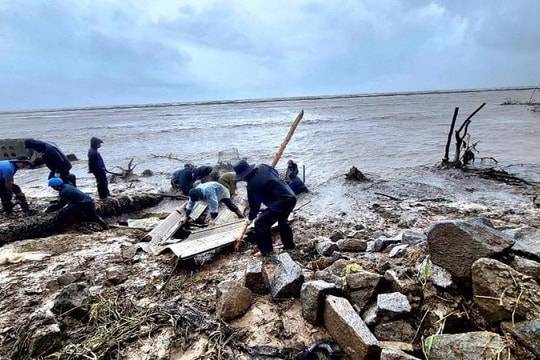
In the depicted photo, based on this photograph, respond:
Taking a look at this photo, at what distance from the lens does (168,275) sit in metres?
4.62

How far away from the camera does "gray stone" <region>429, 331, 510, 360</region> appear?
2210 mm

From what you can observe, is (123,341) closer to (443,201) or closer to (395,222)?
(395,222)

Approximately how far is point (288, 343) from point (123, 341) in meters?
1.62

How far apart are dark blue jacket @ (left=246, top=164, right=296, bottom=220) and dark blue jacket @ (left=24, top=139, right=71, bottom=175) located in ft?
19.3

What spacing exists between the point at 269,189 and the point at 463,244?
2720mm

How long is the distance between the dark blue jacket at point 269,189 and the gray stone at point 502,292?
2741mm

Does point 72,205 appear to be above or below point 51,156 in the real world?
below

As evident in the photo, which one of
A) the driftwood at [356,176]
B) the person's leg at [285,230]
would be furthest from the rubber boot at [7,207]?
the driftwood at [356,176]

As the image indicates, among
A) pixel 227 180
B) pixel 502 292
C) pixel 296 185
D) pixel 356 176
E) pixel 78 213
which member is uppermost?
pixel 502 292

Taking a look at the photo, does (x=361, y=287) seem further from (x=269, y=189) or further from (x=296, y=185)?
(x=296, y=185)

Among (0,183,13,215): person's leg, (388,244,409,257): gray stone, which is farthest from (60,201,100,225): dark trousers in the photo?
(388,244,409,257): gray stone

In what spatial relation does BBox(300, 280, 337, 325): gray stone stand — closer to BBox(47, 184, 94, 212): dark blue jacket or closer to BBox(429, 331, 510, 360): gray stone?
BBox(429, 331, 510, 360): gray stone

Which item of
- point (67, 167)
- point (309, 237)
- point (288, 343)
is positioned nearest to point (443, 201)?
point (309, 237)

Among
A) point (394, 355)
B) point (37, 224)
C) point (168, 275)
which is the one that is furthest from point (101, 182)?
point (394, 355)
